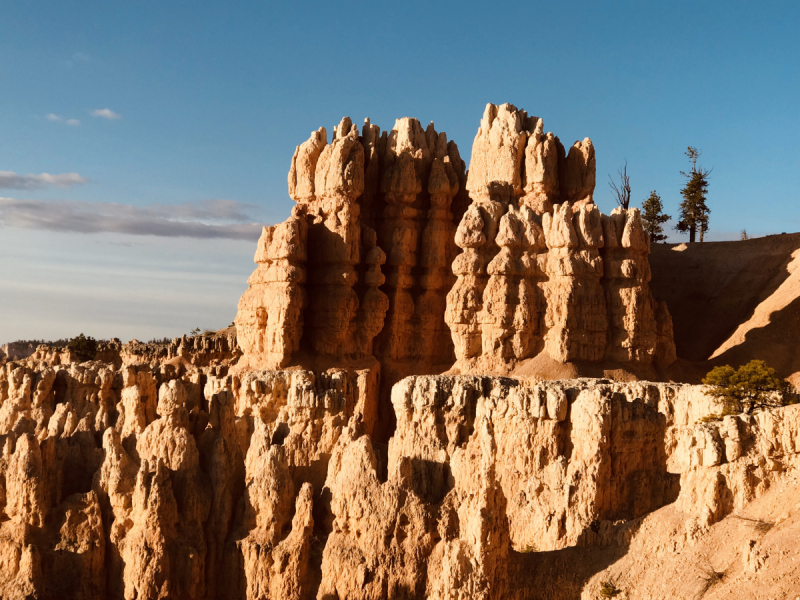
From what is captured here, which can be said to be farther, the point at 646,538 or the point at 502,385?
the point at 502,385

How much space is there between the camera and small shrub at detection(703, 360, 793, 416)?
109ft

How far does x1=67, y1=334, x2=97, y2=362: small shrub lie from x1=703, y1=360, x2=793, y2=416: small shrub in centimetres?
4469

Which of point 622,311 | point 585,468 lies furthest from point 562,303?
point 585,468

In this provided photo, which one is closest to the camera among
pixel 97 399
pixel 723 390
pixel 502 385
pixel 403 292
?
pixel 723 390

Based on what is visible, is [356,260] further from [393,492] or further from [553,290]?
[393,492]

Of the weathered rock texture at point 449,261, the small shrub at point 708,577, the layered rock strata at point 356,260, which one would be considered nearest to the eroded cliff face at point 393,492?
the small shrub at point 708,577

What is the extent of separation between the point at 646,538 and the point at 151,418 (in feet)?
70.5

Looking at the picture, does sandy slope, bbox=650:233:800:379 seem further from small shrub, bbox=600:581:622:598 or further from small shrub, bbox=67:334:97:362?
small shrub, bbox=67:334:97:362

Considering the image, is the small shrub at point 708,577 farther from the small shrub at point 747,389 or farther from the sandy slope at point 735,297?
the sandy slope at point 735,297

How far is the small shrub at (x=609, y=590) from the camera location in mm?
27312

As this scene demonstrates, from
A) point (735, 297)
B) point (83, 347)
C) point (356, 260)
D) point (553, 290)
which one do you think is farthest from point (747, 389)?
point (83, 347)

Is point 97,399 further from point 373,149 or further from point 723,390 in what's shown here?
point 723,390

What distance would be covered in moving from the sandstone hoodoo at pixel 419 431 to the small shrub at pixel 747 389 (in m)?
0.61

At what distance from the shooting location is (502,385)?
36.8 meters
